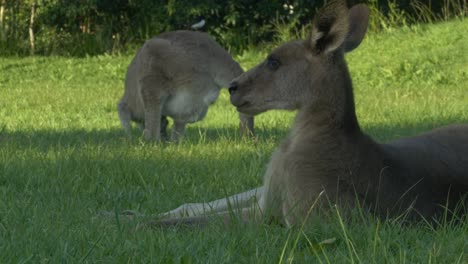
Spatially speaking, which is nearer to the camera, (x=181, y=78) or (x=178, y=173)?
(x=178, y=173)

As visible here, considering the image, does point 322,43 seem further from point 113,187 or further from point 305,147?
point 113,187

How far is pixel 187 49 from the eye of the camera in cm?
793

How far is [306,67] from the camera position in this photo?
439cm

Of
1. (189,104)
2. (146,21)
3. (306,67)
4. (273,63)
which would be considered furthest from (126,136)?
(146,21)

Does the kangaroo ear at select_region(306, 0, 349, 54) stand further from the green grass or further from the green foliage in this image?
the green foliage

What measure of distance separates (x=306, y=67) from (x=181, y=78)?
347 cm

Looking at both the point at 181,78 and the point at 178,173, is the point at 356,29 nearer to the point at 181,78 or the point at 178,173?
the point at 178,173

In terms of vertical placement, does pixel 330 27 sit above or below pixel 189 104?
above

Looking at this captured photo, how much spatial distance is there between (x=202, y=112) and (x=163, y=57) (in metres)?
0.57

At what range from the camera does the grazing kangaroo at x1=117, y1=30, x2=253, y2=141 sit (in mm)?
7773

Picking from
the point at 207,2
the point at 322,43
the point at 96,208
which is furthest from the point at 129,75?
the point at 207,2

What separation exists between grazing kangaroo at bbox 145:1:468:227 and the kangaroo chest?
3.14m

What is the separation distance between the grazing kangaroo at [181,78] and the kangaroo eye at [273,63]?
3.01 metres

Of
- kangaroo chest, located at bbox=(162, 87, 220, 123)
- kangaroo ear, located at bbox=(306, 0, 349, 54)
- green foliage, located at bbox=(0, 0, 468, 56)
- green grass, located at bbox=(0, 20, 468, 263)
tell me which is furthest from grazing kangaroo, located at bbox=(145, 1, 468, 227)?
green foliage, located at bbox=(0, 0, 468, 56)
